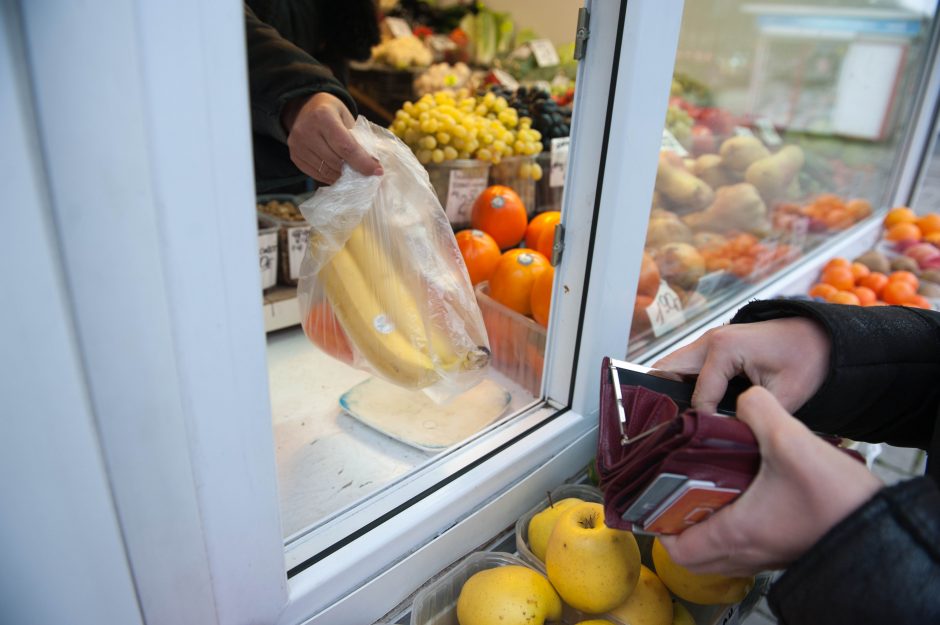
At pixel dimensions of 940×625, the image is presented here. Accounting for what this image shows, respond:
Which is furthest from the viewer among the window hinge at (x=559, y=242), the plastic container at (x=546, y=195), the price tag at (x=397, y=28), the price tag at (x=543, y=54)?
the price tag at (x=397, y=28)

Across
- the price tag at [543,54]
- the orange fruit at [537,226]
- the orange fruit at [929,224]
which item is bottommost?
the orange fruit at [929,224]

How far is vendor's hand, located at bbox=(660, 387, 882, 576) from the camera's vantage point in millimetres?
425

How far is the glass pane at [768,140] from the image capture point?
1.41m

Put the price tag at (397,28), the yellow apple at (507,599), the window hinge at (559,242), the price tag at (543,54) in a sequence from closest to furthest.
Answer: the yellow apple at (507,599) → the window hinge at (559,242) → the price tag at (543,54) → the price tag at (397,28)

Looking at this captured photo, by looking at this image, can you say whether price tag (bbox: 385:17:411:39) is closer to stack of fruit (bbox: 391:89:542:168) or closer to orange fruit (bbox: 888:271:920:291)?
stack of fruit (bbox: 391:89:542:168)

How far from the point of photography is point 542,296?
3.54ft

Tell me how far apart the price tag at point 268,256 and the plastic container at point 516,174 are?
1.81 feet

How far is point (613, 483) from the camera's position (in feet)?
1.72

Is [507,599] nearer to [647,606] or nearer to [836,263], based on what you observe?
[647,606]

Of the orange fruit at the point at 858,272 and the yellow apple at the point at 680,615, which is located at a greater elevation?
the orange fruit at the point at 858,272

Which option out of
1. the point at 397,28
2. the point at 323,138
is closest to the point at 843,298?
the point at 323,138

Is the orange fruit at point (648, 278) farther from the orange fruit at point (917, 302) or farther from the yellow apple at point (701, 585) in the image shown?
the orange fruit at point (917, 302)

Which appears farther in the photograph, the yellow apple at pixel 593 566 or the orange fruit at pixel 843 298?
the orange fruit at pixel 843 298

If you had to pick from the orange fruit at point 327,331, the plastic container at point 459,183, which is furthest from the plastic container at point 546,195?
the orange fruit at point 327,331
